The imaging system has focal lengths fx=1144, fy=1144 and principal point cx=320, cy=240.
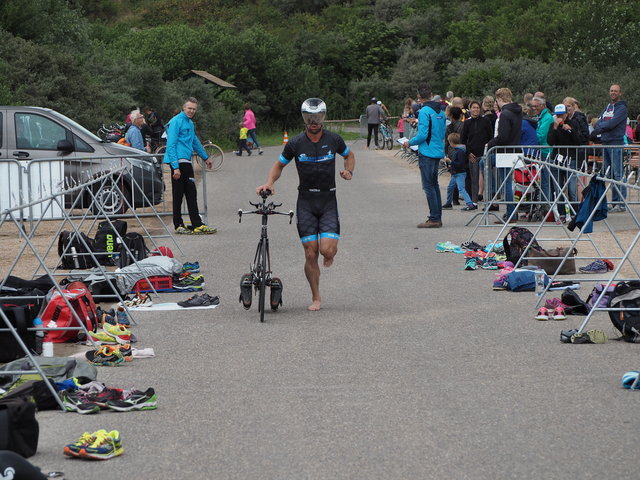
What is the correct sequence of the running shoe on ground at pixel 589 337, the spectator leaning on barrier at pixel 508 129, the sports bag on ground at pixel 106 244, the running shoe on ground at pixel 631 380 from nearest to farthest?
the running shoe on ground at pixel 631 380 → the running shoe on ground at pixel 589 337 → the sports bag on ground at pixel 106 244 → the spectator leaning on barrier at pixel 508 129

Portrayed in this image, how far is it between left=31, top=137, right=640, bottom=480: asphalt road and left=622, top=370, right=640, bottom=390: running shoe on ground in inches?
2.3

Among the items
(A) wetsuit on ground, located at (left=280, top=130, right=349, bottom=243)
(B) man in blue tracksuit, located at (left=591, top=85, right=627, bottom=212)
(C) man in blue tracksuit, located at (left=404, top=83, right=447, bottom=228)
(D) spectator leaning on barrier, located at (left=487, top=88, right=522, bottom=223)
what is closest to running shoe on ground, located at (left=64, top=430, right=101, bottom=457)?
(A) wetsuit on ground, located at (left=280, top=130, right=349, bottom=243)

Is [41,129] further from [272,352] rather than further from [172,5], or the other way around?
[172,5]

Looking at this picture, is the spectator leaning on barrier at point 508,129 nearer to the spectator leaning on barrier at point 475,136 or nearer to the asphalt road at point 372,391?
the spectator leaning on barrier at point 475,136

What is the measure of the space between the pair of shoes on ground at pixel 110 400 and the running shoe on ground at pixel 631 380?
317 cm

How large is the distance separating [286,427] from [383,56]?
2857 inches

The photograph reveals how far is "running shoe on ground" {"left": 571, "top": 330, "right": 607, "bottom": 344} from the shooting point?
9.40 meters

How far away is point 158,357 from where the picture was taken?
9125mm

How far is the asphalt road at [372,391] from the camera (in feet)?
20.4

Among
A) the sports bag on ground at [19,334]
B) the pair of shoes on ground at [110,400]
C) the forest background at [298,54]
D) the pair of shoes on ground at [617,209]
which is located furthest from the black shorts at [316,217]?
the forest background at [298,54]

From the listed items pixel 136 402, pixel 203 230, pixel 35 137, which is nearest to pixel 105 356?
pixel 136 402

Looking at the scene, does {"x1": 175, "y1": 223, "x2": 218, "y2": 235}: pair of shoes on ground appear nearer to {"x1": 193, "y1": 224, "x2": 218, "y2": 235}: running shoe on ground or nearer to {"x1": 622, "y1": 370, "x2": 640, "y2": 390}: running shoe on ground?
{"x1": 193, "y1": 224, "x2": 218, "y2": 235}: running shoe on ground

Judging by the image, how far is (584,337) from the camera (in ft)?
31.0

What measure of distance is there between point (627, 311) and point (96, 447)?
5.10 metres
